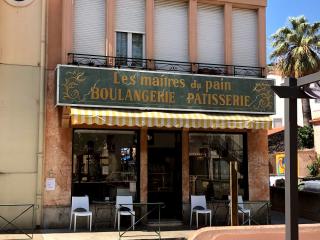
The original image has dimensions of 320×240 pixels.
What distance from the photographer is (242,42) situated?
1495cm

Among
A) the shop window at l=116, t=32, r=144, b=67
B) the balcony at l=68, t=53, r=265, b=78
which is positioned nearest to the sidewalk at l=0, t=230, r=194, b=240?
the balcony at l=68, t=53, r=265, b=78

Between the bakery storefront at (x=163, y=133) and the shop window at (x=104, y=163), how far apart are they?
0.09 ft

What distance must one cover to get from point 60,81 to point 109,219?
4.08 metres

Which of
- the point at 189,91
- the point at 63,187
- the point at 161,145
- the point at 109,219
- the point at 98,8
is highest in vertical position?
the point at 98,8

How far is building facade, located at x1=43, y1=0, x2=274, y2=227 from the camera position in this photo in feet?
41.8

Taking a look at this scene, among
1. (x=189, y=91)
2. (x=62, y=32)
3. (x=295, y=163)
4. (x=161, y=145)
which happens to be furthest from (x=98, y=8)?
(x=295, y=163)

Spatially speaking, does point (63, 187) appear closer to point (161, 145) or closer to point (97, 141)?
point (97, 141)

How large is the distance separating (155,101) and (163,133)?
5.17ft

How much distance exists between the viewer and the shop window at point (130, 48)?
1379 centimetres

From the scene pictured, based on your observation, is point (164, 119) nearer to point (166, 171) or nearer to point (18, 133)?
point (166, 171)

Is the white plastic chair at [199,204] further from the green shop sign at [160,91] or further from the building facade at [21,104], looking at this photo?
the building facade at [21,104]

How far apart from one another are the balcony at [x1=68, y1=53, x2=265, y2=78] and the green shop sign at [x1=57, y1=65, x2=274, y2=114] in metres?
0.64

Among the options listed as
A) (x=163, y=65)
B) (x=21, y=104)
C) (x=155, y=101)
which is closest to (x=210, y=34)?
(x=163, y=65)

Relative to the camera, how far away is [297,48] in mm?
32250
